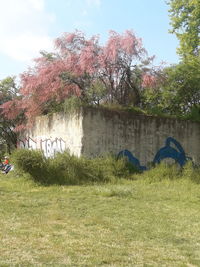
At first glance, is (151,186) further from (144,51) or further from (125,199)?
(144,51)

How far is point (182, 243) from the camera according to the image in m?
5.57

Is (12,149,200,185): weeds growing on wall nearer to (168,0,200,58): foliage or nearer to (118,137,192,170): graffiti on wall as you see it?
(118,137,192,170): graffiti on wall

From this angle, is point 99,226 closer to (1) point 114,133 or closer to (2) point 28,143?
(1) point 114,133

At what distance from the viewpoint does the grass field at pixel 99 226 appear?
15.3ft

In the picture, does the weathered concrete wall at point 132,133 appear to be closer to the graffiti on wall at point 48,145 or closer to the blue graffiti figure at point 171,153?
the blue graffiti figure at point 171,153

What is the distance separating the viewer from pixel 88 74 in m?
16.5

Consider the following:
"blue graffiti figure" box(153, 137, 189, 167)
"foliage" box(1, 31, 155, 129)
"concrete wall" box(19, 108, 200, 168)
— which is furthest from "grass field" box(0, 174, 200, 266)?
"foliage" box(1, 31, 155, 129)

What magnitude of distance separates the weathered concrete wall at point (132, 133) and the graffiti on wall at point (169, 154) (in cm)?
13

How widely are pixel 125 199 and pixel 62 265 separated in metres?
5.40

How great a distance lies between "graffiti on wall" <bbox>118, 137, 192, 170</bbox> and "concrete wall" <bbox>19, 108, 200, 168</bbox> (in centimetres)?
10

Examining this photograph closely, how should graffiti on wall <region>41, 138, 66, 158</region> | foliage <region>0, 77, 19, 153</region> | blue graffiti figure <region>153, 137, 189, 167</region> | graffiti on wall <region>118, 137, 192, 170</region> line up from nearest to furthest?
graffiti on wall <region>118, 137, 192, 170</region>
graffiti on wall <region>41, 138, 66, 158</region>
blue graffiti figure <region>153, 137, 189, 167</region>
foliage <region>0, 77, 19, 153</region>

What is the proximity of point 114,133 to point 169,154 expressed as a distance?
2.85 meters

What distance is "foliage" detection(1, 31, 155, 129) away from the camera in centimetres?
1605

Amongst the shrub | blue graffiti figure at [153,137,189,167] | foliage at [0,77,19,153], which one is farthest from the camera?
foliage at [0,77,19,153]
